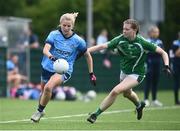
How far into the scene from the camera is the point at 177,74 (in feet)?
90.6

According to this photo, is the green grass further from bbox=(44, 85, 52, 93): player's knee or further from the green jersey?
the green jersey

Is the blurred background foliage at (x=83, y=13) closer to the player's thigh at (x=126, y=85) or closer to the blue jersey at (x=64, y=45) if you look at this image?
the player's thigh at (x=126, y=85)

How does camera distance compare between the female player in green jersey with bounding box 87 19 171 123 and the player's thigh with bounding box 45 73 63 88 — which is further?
the female player in green jersey with bounding box 87 19 171 123

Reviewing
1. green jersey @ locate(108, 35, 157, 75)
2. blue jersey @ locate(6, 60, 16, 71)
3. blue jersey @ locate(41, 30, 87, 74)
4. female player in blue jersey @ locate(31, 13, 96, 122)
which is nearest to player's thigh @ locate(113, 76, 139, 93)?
green jersey @ locate(108, 35, 157, 75)

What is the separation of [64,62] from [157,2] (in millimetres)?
18638

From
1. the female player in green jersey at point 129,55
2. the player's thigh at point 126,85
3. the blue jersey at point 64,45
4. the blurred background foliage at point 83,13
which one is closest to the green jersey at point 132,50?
the female player in green jersey at point 129,55

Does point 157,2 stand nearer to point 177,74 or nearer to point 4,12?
point 177,74

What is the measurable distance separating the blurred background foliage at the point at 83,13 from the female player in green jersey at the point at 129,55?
37.0 metres

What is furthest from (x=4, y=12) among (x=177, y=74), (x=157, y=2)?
(x=177, y=74)

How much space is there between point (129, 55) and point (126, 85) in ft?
2.21

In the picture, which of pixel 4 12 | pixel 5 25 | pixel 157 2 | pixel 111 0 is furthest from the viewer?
pixel 4 12

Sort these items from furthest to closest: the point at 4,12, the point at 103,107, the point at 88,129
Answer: the point at 4,12 → the point at 103,107 → the point at 88,129

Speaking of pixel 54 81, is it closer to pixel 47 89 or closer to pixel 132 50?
pixel 47 89

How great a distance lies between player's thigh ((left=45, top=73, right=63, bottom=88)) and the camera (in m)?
18.4
